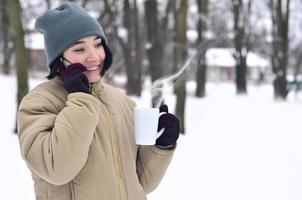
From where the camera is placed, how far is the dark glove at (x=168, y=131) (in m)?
1.98

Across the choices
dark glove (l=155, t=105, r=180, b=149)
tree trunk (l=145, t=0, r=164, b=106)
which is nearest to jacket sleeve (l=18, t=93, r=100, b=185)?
dark glove (l=155, t=105, r=180, b=149)

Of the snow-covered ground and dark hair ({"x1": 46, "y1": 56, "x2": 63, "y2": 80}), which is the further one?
the snow-covered ground

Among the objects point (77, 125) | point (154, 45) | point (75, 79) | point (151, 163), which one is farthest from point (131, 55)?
point (77, 125)

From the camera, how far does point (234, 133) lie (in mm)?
10836

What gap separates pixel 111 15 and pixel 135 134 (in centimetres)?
1754

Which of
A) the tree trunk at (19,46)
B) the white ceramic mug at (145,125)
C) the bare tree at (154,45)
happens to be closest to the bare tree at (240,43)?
the bare tree at (154,45)

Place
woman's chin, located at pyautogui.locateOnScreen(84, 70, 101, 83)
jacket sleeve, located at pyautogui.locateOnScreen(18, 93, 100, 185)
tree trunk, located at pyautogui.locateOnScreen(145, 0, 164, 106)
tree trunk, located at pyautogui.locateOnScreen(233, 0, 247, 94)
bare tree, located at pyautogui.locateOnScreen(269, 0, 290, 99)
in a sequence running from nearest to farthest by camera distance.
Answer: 1. jacket sleeve, located at pyautogui.locateOnScreen(18, 93, 100, 185)
2. woman's chin, located at pyautogui.locateOnScreen(84, 70, 101, 83)
3. tree trunk, located at pyautogui.locateOnScreen(145, 0, 164, 106)
4. bare tree, located at pyautogui.locateOnScreen(269, 0, 290, 99)
5. tree trunk, located at pyautogui.locateOnScreen(233, 0, 247, 94)

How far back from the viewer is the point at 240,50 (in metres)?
25.6

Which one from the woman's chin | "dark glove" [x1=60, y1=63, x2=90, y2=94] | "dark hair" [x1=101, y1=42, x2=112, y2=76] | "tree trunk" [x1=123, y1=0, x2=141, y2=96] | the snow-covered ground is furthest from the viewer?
"tree trunk" [x1=123, y1=0, x2=141, y2=96]

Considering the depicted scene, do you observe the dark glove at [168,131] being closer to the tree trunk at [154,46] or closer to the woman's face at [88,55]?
the woman's face at [88,55]

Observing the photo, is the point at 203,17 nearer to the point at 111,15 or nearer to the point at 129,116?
the point at 111,15

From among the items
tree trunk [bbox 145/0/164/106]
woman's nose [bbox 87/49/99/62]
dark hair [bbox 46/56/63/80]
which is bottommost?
tree trunk [bbox 145/0/164/106]

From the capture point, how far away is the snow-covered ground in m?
5.71

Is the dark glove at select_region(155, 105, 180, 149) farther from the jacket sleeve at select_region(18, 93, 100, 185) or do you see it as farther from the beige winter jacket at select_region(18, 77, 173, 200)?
the jacket sleeve at select_region(18, 93, 100, 185)
